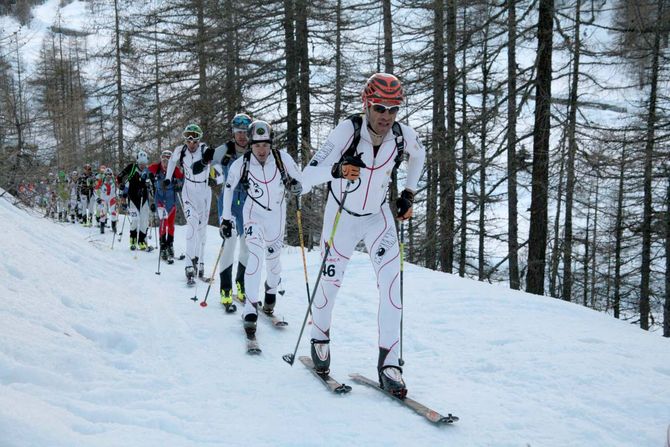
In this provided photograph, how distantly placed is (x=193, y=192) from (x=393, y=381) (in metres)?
6.18

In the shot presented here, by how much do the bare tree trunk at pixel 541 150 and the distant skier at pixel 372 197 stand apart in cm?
756

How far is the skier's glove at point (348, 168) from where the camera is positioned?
404 cm

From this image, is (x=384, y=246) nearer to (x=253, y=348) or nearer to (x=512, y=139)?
(x=253, y=348)

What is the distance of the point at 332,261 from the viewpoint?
4.55 m

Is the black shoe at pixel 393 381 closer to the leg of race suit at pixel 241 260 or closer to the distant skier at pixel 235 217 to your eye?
the leg of race suit at pixel 241 260

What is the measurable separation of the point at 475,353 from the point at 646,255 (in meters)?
17.5

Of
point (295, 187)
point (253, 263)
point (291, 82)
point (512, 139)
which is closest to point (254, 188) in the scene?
point (295, 187)

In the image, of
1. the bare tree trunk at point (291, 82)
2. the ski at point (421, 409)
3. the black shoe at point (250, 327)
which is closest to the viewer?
the ski at point (421, 409)

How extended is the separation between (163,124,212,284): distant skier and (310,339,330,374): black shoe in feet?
16.0

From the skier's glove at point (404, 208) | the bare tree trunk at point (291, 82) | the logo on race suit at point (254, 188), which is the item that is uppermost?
the bare tree trunk at point (291, 82)

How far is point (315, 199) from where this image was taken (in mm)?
15859

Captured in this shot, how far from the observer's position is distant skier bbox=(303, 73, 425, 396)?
13.6 feet

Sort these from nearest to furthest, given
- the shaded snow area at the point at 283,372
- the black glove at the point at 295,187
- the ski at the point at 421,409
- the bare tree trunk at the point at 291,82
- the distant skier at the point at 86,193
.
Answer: the shaded snow area at the point at 283,372, the ski at the point at 421,409, the black glove at the point at 295,187, the bare tree trunk at the point at 291,82, the distant skier at the point at 86,193

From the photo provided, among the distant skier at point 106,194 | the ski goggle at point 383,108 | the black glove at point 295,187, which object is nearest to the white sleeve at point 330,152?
the ski goggle at point 383,108
